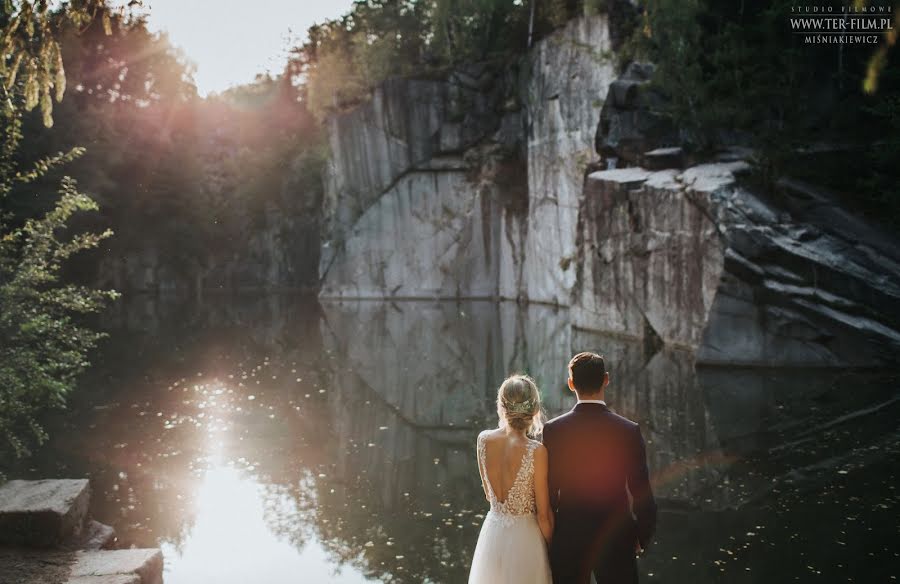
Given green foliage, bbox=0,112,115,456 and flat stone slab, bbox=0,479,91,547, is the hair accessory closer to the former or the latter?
flat stone slab, bbox=0,479,91,547

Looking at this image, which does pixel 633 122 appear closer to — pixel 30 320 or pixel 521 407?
pixel 30 320

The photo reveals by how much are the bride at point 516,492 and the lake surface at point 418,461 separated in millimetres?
2483

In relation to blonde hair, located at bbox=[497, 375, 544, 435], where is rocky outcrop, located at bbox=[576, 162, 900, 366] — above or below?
below

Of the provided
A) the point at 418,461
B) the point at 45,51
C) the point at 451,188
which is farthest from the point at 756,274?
the point at 451,188

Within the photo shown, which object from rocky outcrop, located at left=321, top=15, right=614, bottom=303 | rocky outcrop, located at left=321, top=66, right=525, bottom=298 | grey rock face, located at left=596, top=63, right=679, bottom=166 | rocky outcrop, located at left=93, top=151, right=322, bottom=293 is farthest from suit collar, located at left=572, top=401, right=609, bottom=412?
rocky outcrop, located at left=93, top=151, right=322, bottom=293

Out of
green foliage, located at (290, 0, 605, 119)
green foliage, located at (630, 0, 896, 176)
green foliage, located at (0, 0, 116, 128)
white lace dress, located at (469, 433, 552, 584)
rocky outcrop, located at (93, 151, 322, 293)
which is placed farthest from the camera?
rocky outcrop, located at (93, 151, 322, 293)

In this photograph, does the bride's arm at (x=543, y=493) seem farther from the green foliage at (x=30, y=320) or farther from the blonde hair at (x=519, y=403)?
the green foliage at (x=30, y=320)

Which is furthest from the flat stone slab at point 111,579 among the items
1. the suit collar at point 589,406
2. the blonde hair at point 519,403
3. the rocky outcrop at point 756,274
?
the rocky outcrop at point 756,274

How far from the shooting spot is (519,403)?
4223 mm

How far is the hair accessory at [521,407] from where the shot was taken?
4223 mm

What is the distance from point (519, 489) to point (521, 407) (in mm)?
457

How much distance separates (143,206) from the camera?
55.8m

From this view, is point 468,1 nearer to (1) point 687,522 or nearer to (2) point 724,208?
(2) point 724,208

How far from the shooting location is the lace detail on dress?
170 inches
